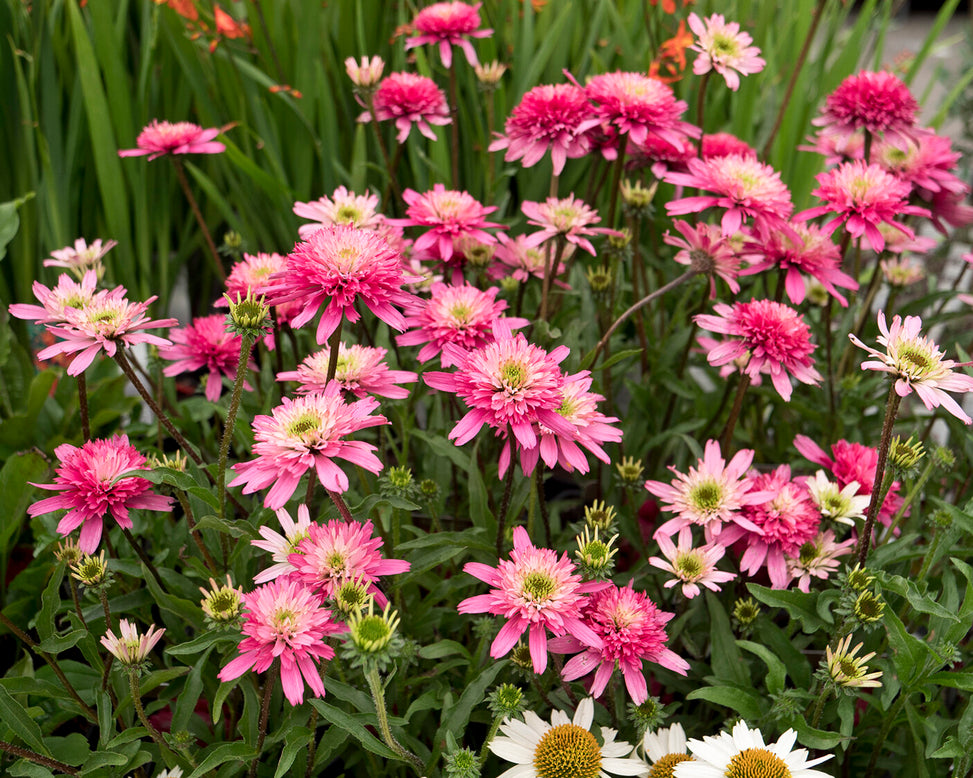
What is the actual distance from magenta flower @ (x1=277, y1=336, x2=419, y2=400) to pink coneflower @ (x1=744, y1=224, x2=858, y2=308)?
1.51 feet

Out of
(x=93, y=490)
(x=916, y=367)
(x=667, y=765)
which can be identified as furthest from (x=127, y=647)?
(x=916, y=367)

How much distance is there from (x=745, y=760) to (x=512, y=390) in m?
0.36

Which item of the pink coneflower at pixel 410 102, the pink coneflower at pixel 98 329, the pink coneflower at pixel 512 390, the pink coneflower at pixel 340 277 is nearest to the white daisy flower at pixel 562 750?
the pink coneflower at pixel 512 390

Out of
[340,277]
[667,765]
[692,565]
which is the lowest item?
[667,765]

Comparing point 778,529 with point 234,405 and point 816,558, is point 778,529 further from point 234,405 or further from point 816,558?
point 234,405

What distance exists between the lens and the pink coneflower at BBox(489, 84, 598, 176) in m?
0.99

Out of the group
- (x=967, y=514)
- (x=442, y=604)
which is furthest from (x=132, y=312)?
(x=967, y=514)

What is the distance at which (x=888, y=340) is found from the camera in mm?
714

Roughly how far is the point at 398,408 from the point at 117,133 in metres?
0.92

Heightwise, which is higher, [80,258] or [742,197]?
[742,197]

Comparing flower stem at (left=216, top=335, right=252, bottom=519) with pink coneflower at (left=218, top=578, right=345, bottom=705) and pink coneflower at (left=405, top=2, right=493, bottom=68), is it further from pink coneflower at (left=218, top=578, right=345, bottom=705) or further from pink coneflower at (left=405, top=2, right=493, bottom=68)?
pink coneflower at (left=405, top=2, right=493, bottom=68)

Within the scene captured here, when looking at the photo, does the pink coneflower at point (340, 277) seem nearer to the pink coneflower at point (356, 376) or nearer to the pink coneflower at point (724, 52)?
the pink coneflower at point (356, 376)

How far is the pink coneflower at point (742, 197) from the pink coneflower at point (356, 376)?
0.38 meters

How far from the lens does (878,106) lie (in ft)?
3.61
